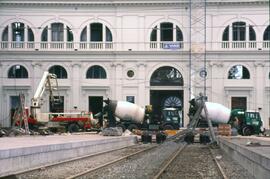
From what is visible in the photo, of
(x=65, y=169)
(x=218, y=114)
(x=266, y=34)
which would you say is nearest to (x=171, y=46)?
(x=266, y=34)

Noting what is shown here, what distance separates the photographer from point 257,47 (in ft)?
248

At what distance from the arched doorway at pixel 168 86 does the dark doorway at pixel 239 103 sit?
6399 mm

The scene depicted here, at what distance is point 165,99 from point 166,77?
3062mm

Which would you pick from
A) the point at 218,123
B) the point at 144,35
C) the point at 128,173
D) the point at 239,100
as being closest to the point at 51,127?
the point at 218,123

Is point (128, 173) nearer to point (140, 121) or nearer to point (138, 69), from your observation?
point (140, 121)

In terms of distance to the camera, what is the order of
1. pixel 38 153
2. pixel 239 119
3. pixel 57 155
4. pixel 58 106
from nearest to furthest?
pixel 38 153
pixel 57 155
pixel 239 119
pixel 58 106

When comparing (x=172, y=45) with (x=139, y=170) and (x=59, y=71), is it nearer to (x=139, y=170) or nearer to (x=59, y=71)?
(x=59, y=71)

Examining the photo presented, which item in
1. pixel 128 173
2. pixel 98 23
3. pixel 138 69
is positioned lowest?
pixel 128 173

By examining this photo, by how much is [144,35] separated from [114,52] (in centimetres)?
428

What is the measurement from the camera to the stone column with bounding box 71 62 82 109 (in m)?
76.5

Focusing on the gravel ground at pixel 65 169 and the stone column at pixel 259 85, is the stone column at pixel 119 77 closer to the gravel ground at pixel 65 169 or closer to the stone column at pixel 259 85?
the stone column at pixel 259 85

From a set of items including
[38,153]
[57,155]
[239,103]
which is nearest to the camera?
[38,153]

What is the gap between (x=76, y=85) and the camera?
7688 cm

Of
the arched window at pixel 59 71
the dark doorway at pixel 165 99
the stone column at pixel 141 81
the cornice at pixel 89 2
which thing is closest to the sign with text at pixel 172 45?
the stone column at pixel 141 81
